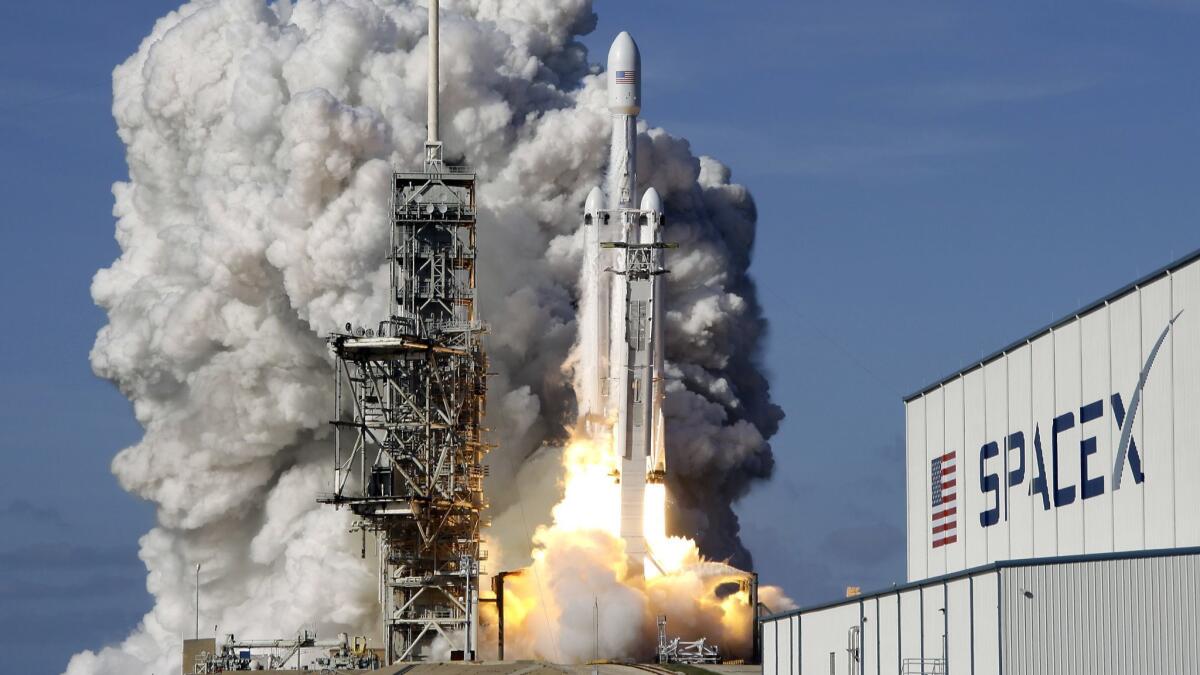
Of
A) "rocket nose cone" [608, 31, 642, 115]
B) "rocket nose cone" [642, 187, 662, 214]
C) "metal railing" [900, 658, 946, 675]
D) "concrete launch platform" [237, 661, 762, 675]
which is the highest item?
"rocket nose cone" [608, 31, 642, 115]

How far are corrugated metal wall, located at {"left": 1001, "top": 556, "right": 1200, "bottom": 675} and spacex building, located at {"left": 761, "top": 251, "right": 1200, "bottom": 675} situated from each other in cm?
3

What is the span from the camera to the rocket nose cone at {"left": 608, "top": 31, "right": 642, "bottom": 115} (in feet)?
313

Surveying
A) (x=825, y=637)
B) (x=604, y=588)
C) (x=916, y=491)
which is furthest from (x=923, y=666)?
(x=604, y=588)

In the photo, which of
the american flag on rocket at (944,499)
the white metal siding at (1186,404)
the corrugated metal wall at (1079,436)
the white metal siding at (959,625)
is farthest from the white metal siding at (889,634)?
the white metal siding at (1186,404)

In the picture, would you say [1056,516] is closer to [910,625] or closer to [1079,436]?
[1079,436]

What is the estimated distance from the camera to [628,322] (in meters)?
93.0

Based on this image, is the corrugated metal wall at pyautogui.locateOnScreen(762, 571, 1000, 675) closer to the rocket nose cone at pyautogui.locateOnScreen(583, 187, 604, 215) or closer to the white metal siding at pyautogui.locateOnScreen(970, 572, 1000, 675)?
the white metal siding at pyautogui.locateOnScreen(970, 572, 1000, 675)

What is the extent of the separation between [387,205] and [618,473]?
15.7 metres

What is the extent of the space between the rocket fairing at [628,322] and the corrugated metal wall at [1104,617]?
1632 inches

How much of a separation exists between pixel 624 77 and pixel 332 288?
1538cm

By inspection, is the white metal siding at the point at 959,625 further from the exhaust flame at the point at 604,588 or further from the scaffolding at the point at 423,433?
the scaffolding at the point at 423,433

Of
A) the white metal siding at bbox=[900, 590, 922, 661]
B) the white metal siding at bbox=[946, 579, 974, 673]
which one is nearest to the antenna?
→ the white metal siding at bbox=[900, 590, 922, 661]

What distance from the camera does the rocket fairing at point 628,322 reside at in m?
92.9

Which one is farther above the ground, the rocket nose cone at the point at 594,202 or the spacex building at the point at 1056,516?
the rocket nose cone at the point at 594,202
